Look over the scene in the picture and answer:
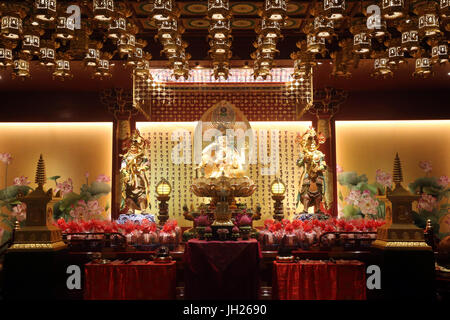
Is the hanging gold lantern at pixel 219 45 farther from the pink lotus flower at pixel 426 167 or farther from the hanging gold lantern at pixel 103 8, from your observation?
the pink lotus flower at pixel 426 167

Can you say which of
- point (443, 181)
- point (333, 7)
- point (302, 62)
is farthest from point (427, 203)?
point (333, 7)

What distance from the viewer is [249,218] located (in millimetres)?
4441

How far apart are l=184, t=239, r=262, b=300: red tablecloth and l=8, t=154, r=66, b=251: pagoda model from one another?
1186mm

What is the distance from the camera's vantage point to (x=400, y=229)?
3.55m

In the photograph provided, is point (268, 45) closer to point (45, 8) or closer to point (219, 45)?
point (219, 45)

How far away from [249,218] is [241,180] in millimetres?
396

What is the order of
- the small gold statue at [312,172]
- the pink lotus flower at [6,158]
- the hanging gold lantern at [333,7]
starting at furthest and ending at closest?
the pink lotus flower at [6,158]
the small gold statue at [312,172]
the hanging gold lantern at [333,7]

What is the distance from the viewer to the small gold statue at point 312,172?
7094 millimetres

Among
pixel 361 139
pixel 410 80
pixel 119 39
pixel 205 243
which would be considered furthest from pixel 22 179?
pixel 410 80

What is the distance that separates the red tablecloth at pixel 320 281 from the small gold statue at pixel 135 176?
357 centimetres

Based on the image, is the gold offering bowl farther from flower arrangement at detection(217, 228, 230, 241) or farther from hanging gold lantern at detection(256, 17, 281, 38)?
hanging gold lantern at detection(256, 17, 281, 38)

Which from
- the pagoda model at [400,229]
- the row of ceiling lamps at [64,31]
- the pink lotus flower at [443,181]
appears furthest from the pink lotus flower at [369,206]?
the row of ceiling lamps at [64,31]

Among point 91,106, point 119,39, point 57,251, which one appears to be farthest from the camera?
point 91,106

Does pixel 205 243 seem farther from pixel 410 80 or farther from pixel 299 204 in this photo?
pixel 410 80
